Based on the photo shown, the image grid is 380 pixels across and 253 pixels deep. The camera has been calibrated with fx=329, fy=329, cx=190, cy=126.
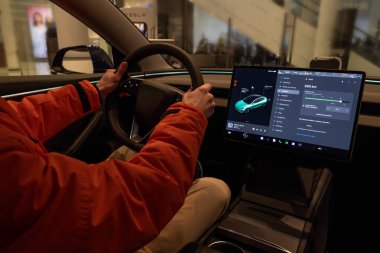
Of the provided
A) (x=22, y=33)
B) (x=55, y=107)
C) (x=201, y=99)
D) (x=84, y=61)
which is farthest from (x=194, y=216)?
(x=22, y=33)

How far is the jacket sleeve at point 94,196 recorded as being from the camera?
1.87ft

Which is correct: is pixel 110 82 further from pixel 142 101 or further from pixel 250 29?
pixel 250 29

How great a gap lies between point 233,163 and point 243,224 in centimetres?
72

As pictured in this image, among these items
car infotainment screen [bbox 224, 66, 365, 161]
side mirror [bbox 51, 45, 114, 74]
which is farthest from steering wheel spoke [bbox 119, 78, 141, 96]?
side mirror [bbox 51, 45, 114, 74]

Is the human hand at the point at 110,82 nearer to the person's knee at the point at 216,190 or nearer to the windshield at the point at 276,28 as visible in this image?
the person's knee at the point at 216,190

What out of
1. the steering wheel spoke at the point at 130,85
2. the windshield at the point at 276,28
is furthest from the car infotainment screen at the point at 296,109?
the windshield at the point at 276,28

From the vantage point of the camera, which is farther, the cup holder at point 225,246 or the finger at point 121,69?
the finger at point 121,69

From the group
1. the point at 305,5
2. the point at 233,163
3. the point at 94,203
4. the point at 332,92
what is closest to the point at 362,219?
the point at 233,163

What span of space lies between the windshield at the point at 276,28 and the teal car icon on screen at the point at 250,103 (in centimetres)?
443

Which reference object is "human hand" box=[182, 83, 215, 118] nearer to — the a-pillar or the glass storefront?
the glass storefront

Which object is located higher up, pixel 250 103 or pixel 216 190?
pixel 250 103

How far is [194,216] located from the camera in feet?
3.95

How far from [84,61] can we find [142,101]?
46.1 inches

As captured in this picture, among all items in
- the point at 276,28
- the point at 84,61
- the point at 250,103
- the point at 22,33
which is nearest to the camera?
the point at 250,103
